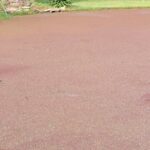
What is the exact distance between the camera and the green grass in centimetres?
2272

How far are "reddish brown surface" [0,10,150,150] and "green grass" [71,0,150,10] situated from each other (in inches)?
239

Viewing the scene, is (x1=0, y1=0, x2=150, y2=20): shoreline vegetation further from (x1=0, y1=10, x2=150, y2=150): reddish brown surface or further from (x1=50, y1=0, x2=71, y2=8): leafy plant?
(x1=0, y1=10, x2=150, y2=150): reddish brown surface

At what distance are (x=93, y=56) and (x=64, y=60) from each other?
0.73m

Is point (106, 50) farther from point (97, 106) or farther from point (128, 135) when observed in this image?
point (128, 135)

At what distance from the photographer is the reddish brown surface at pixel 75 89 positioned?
678 centimetres

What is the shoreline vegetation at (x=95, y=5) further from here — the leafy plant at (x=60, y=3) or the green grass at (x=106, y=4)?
the leafy plant at (x=60, y=3)

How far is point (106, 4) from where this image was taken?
77.7 feet

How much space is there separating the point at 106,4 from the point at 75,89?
14.9 m

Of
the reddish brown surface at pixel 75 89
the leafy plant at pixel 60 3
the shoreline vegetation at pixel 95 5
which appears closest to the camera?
the reddish brown surface at pixel 75 89

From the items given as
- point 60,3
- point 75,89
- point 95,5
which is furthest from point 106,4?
point 75,89

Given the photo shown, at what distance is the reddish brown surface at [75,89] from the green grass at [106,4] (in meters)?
6.07

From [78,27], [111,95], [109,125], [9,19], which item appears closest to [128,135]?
[109,125]

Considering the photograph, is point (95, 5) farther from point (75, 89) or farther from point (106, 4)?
point (75, 89)

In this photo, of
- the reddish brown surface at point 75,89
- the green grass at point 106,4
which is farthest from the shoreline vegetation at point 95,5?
the reddish brown surface at point 75,89
